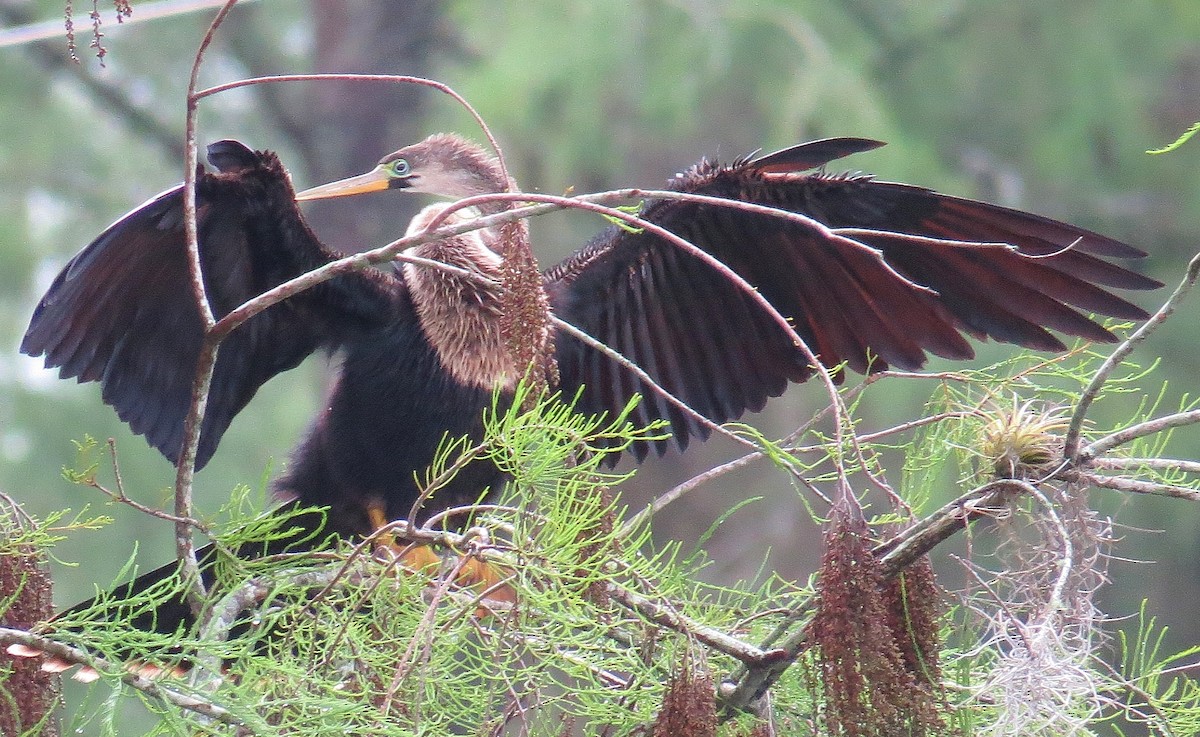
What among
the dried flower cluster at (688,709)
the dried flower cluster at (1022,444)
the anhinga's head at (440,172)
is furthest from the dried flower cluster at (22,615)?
the anhinga's head at (440,172)

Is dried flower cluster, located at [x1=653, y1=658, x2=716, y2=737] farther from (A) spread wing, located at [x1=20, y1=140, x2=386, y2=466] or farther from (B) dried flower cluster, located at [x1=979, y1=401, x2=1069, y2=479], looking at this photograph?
(A) spread wing, located at [x1=20, y1=140, x2=386, y2=466]

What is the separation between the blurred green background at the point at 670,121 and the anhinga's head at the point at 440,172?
114 inches

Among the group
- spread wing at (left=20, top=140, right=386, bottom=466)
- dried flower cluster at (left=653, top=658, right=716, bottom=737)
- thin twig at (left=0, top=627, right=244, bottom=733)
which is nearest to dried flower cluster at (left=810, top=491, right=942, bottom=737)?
dried flower cluster at (left=653, top=658, right=716, bottom=737)

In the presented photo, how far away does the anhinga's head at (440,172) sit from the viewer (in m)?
3.56

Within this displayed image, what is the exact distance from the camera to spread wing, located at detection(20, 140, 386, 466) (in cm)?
257

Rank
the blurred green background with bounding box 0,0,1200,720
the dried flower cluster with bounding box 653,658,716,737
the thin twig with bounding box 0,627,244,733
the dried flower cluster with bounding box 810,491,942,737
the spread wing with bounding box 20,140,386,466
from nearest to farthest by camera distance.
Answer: the dried flower cluster with bounding box 810,491,942,737 → the dried flower cluster with bounding box 653,658,716,737 → the thin twig with bounding box 0,627,244,733 → the spread wing with bounding box 20,140,386,466 → the blurred green background with bounding box 0,0,1200,720

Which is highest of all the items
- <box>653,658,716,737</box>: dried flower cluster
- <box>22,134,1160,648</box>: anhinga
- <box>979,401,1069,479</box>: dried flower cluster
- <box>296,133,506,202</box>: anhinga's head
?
<box>296,133,506,202</box>: anhinga's head

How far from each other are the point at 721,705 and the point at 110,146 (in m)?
9.18

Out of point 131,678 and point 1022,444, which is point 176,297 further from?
point 1022,444

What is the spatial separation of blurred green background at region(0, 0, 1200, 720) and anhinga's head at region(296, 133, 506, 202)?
290 cm

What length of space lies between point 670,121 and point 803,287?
13.3 ft

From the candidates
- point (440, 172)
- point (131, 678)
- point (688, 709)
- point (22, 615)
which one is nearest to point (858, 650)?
point (688, 709)

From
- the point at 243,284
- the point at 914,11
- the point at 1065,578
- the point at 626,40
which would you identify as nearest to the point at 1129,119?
the point at 914,11

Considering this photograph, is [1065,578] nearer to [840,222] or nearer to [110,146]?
→ [840,222]
